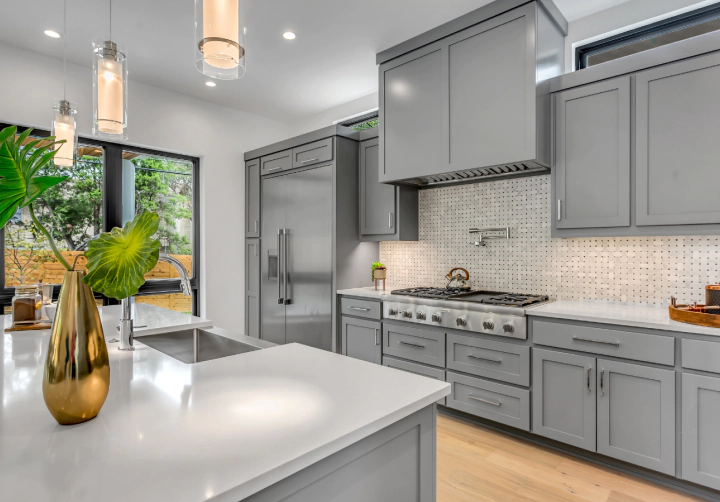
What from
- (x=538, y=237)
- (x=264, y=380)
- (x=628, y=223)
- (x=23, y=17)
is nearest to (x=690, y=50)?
(x=628, y=223)

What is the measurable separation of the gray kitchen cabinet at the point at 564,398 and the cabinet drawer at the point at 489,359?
0.08m

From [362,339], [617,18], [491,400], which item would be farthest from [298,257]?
[617,18]

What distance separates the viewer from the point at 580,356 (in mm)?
2260

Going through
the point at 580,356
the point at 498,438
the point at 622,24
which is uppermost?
the point at 622,24

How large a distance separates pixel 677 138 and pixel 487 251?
1423 mm

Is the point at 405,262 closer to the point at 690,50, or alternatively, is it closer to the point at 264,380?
the point at 690,50

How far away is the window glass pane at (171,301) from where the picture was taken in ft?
13.5

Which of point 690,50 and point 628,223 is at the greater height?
point 690,50

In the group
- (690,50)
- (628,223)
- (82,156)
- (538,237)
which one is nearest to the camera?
(690,50)

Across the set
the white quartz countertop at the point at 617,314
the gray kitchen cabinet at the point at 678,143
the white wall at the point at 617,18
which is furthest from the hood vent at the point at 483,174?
the white quartz countertop at the point at 617,314

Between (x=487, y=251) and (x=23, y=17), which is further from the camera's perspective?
(x=487, y=251)

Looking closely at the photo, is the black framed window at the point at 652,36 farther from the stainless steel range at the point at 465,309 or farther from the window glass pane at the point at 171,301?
the window glass pane at the point at 171,301

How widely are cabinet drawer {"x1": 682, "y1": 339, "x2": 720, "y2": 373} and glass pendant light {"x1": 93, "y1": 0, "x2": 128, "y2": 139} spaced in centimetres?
280

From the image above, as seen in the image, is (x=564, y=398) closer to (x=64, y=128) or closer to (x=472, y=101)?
(x=472, y=101)
